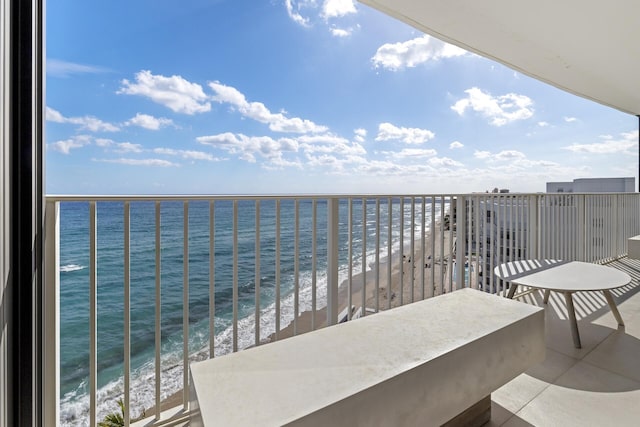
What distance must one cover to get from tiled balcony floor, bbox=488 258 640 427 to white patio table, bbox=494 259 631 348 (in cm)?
14

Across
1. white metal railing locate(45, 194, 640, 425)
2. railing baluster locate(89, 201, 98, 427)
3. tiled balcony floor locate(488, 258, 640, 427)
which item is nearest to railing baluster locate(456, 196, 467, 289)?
white metal railing locate(45, 194, 640, 425)

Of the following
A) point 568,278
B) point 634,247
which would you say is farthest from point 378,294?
point 634,247

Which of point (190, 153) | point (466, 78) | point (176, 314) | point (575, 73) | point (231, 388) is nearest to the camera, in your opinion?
point (231, 388)

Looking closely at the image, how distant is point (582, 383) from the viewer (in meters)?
1.60

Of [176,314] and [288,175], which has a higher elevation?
[288,175]

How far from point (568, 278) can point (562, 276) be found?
57 mm

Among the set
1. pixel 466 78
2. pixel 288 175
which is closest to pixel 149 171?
pixel 288 175

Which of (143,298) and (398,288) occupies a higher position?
(398,288)

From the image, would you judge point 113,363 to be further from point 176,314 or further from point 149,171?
point 149,171

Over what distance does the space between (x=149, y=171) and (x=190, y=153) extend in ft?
10.0

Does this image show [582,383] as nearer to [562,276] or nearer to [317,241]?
[562,276]

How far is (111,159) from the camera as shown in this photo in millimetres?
21250

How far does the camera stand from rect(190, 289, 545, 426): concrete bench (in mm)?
867

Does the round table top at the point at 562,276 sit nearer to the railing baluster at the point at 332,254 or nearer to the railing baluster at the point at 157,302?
the railing baluster at the point at 332,254
